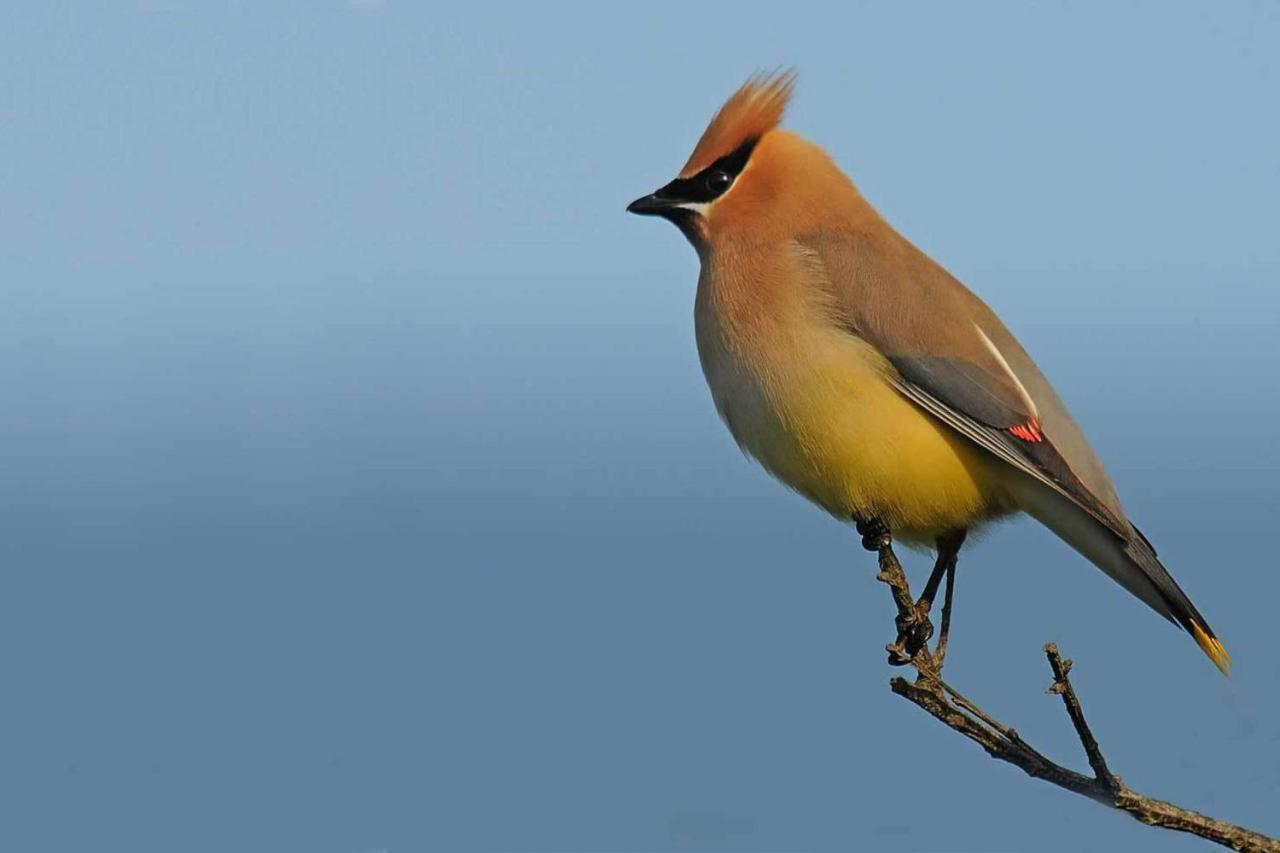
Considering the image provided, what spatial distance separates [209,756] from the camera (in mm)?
16234

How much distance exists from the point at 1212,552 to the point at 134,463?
7703cm

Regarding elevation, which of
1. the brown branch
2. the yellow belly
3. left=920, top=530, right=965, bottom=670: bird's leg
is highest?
the yellow belly

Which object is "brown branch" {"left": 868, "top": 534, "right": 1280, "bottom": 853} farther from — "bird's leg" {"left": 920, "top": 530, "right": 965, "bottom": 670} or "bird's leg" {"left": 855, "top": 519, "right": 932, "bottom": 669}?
"bird's leg" {"left": 920, "top": 530, "right": 965, "bottom": 670}

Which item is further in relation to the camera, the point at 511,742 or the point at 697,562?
the point at 697,562

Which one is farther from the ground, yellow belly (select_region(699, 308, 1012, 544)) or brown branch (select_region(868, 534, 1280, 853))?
yellow belly (select_region(699, 308, 1012, 544))

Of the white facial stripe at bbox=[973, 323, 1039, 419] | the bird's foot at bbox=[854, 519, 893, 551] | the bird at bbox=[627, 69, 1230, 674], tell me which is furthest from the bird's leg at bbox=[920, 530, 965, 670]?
the white facial stripe at bbox=[973, 323, 1039, 419]

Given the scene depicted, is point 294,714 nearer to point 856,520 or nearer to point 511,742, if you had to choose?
point 511,742

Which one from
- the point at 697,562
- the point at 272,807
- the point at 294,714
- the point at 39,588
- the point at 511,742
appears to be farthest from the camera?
the point at 697,562

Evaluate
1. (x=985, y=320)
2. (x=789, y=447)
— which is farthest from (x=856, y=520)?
(x=985, y=320)

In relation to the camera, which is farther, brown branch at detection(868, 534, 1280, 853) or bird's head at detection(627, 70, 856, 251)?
bird's head at detection(627, 70, 856, 251)

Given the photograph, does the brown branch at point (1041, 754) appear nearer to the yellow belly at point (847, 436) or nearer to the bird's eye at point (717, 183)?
the yellow belly at point (847, 436)

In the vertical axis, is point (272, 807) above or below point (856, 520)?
below

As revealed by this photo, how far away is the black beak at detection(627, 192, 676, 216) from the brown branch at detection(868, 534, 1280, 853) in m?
1.13

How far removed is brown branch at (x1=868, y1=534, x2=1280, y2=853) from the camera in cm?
376
